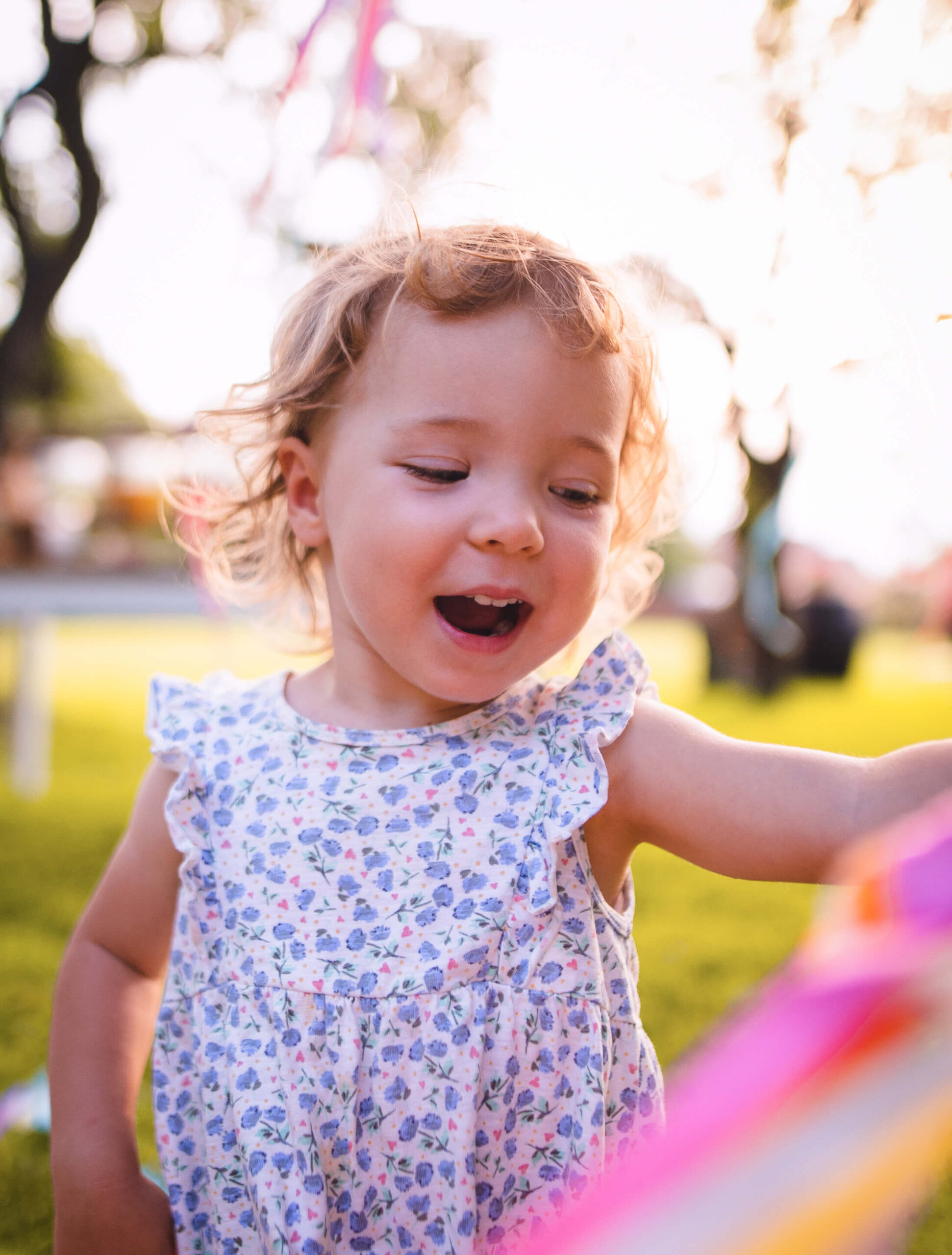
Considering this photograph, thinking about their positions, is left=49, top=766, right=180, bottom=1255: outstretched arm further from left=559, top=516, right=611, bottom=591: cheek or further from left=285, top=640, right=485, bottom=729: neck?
left=559, top=516, right=611, bottom=591: cheek

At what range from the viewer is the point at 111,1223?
0.90m

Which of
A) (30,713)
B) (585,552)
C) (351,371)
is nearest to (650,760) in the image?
(585,552)

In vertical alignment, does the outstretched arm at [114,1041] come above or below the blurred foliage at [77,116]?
below

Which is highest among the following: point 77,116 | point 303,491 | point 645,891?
point 77,116

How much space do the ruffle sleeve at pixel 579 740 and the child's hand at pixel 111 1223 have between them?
48 centimetres

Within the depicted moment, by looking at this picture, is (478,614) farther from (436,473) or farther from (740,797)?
(740,797)

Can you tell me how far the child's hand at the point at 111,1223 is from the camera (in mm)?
892

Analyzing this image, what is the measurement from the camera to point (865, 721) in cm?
434

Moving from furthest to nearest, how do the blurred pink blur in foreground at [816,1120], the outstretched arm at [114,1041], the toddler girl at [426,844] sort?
the outstretched arm at [114,1041], the toddler girl at [426,844], the blurred pink blur in foreground at [816,1120]

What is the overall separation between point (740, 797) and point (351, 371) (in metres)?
0.53

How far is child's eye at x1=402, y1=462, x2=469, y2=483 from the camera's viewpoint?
844 mm

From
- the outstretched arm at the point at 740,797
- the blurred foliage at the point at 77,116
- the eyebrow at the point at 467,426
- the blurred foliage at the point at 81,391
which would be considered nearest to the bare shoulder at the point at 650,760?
the outstretched arm at the point at 740,797

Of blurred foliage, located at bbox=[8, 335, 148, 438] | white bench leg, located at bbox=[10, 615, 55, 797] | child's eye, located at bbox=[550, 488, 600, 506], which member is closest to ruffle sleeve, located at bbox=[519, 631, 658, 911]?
child's eye, located at bbox=[550, 488, 600, 506]

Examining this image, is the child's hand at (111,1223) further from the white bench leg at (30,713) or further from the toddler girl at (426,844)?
the white bench leg at (30,713)
